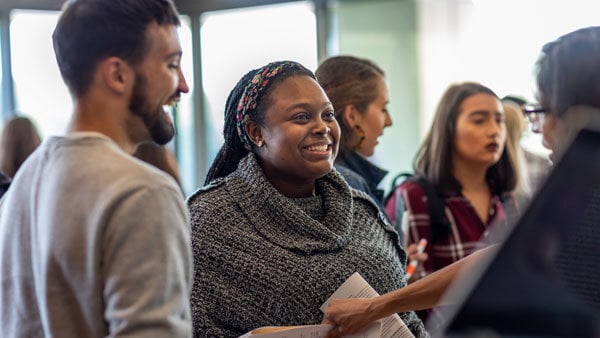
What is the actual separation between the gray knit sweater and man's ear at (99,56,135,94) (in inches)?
37.2

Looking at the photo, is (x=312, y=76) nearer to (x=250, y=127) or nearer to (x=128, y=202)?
(x=250, y=127)

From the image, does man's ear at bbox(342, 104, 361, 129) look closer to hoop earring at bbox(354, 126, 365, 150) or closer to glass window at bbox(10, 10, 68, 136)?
hoop earring at bbox(354, 126, 365, 150)

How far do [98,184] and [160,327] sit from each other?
277mm

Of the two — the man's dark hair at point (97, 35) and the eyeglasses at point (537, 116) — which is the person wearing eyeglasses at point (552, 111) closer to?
the eyeglasses at point (537, 116)

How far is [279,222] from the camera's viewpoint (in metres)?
2.67

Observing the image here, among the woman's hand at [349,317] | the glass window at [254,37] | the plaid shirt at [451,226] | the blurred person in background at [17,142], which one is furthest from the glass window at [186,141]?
the woman's hand at [349,317]

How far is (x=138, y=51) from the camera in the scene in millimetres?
1715

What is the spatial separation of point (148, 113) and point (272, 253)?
0.94 metres

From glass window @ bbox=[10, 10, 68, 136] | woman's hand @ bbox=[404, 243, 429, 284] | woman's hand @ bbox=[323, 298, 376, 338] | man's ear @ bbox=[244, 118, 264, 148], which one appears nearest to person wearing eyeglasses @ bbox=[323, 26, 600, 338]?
woman's hand @ bbox=[323, 298, 376, 338]

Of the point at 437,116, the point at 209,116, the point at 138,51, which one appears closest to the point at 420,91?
the point at 209,116

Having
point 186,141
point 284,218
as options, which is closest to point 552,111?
point 284,218

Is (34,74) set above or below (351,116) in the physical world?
below

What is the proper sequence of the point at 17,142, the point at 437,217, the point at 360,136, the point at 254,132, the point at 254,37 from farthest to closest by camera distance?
the point at 254,37, the point at 17,142, the point at 437,217, the point at 360,136, the point at 254,132

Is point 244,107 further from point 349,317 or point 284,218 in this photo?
point 349,317
